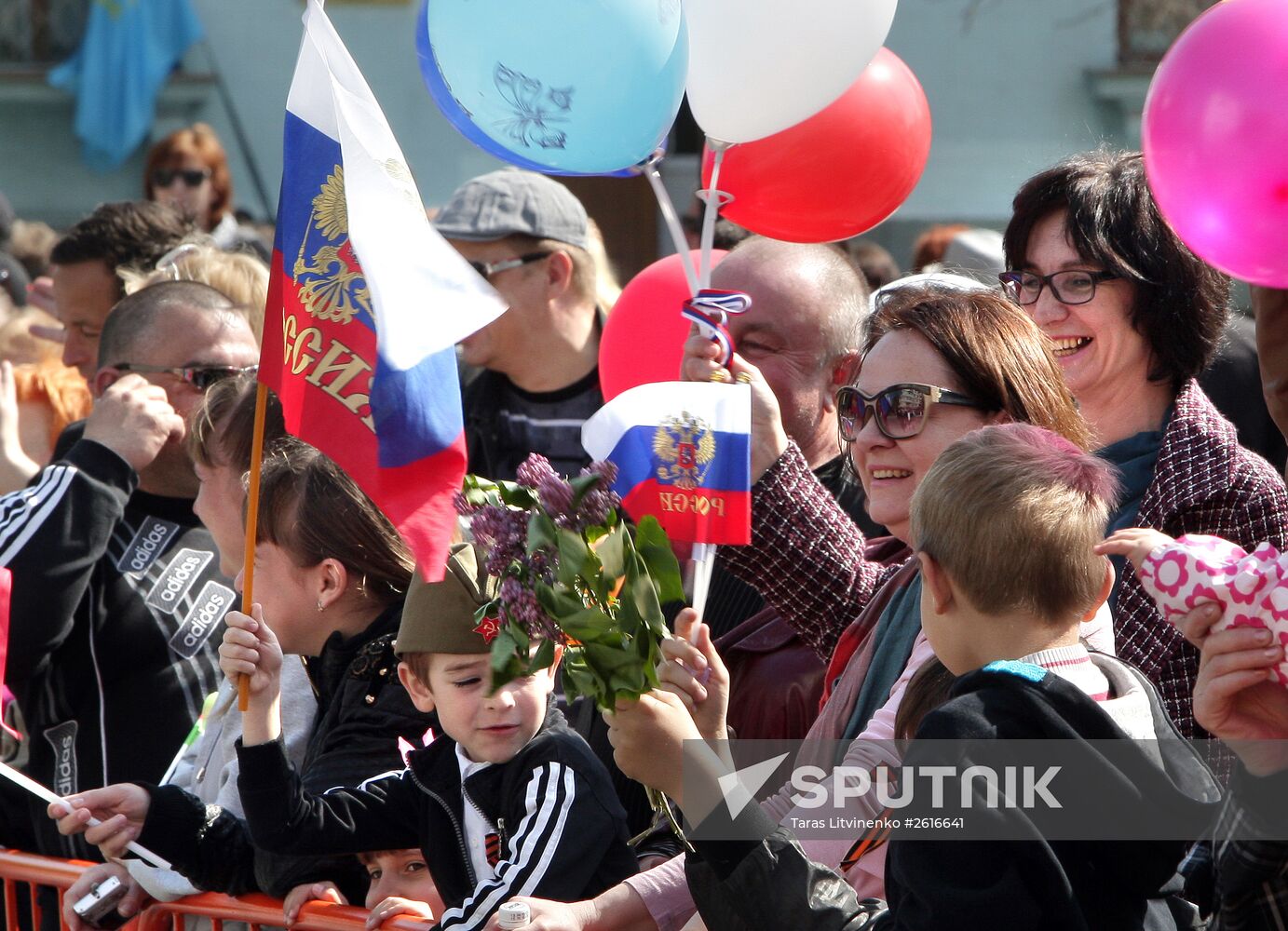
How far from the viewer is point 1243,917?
2090mm

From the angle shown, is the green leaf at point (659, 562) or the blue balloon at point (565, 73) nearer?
the green leaf at point (659, 562)

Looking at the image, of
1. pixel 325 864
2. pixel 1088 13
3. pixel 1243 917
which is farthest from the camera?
pixel 1088 13

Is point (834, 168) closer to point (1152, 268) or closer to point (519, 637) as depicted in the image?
point (1152, 268)

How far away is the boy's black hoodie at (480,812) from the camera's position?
270cm

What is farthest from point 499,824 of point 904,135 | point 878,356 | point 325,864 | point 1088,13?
point 1088,13

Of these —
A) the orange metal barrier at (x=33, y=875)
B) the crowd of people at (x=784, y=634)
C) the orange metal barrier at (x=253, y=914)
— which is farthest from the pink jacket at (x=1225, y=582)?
the orange metal barrier at (x=33, y=875)

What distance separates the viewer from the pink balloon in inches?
93.4

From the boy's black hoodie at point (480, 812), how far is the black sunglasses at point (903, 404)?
74 centimetres

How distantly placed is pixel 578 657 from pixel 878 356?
906 millimetres

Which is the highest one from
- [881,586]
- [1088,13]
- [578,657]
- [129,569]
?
[578,657]

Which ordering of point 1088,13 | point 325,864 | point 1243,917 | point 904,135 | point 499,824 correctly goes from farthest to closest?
point 1088,13, point 904,135, point 325,864, point 499,824, point 1243,917

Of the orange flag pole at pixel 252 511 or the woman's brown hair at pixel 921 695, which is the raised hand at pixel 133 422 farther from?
the woman's brown hair at pixel 921 695

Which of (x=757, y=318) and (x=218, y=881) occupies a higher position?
(x=757, y=318)

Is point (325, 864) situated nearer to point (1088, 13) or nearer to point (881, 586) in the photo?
point (881, 586)
